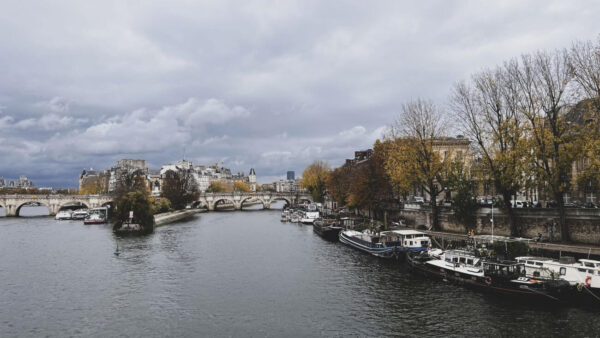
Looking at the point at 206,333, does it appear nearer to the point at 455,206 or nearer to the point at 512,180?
the point at 512,180

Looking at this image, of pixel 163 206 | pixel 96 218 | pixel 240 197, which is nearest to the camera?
pixel 96 218

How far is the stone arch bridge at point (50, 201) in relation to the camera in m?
119

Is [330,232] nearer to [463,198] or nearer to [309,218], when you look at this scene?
[463,198]

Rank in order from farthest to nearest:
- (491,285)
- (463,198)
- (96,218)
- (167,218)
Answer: (96,218)
(167,218)
(463,198)
(491,285)

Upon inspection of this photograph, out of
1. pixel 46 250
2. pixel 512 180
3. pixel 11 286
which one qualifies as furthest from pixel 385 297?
pixel 46 250

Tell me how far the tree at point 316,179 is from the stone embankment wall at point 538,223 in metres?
66.5

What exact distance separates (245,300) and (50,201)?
114992 mm

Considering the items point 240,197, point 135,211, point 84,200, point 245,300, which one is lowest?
point 245,300

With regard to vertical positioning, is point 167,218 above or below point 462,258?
above

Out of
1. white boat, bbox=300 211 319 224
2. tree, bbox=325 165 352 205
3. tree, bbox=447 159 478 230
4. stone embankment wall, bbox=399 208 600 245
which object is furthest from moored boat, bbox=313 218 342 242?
white boat, bbox=300 211 319 224

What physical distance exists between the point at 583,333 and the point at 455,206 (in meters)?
27.3

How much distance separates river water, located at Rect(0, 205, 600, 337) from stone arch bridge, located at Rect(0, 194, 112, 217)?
82030 mm

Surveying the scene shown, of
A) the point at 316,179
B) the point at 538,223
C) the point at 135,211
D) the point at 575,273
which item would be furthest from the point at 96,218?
the point at 575,273

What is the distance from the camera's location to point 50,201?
12400 centimetres
